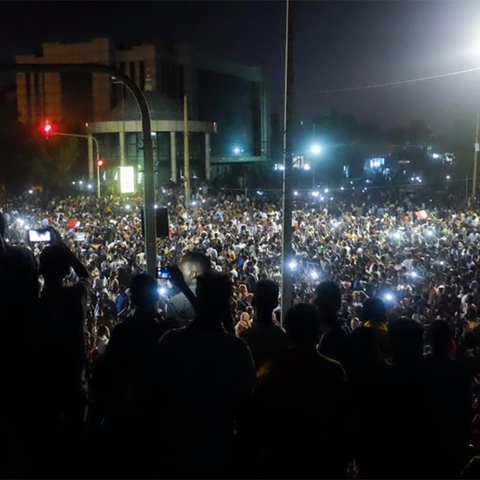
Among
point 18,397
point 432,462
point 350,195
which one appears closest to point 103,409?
point 18,397

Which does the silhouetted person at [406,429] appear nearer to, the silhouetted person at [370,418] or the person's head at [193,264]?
the silhouetted person at [370,418]

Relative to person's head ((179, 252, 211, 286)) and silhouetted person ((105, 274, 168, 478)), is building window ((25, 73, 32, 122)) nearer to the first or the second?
person's head ((179, 252, 211, 286))

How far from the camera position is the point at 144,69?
208ft

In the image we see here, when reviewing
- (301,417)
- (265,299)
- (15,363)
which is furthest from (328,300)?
(15,363)

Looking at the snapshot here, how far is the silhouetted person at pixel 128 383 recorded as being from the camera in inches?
155

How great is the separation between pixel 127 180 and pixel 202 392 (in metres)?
11.0

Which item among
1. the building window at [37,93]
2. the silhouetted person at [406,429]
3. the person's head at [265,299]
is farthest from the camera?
the building window at [37,93]

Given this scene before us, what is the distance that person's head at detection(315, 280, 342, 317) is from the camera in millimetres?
A: 4645

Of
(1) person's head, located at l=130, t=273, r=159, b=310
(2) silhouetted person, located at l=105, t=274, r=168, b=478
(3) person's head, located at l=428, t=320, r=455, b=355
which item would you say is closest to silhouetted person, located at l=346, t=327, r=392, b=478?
(3) person's head, located at l=428, t=320, r=455, b=355

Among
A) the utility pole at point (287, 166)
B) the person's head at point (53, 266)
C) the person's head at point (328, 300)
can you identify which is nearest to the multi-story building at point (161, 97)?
the utility pole at point (287, 166)

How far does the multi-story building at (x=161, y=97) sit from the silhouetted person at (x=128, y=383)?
50429mm

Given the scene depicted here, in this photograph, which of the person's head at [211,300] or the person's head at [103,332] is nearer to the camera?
the person's head at [211,300]

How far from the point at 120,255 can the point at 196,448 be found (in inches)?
590

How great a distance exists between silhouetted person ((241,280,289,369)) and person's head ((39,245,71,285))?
3.93ft
